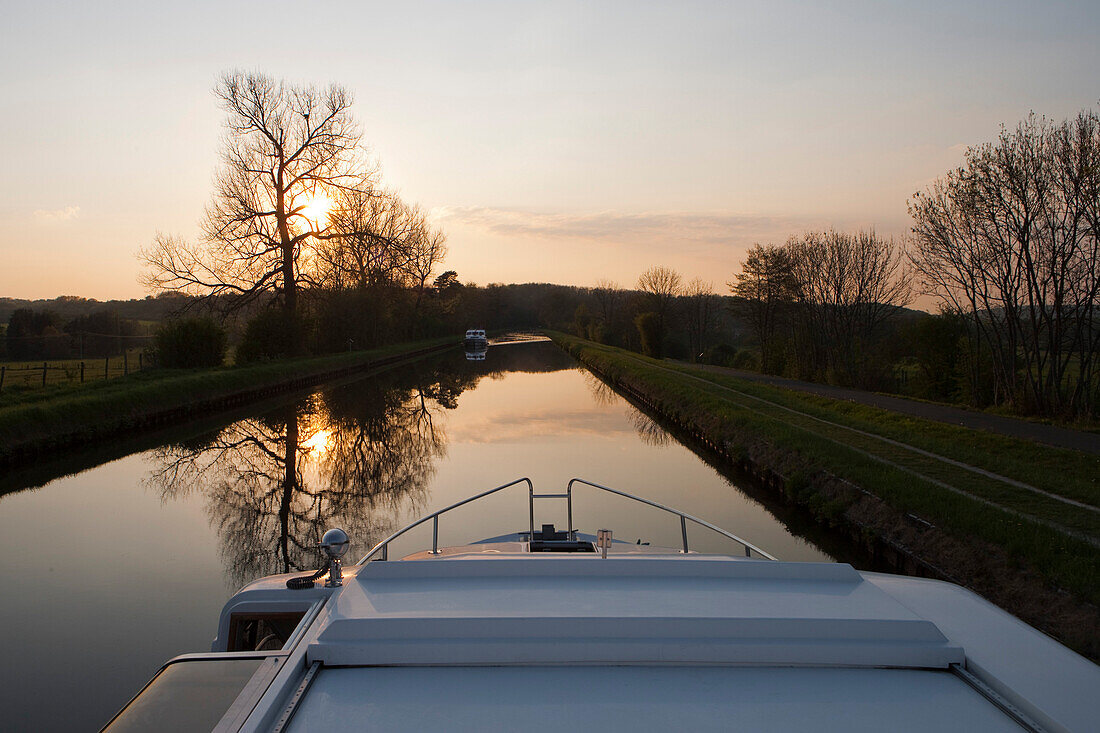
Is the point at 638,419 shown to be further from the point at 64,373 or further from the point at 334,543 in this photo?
the point at 64,373

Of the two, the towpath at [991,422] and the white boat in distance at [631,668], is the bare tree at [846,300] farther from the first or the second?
the white boat in distance at [631,668]

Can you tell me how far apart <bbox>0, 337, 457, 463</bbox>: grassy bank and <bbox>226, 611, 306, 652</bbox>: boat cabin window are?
10.8 metres

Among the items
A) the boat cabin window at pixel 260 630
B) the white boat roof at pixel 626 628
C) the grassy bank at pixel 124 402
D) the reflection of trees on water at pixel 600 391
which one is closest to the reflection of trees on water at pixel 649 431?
the reflection of trees on water at pixel 600 391

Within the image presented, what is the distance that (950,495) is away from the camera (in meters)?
7.29

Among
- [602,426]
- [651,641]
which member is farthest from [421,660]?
[602,426]

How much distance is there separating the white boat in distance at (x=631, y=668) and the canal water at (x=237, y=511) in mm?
3299

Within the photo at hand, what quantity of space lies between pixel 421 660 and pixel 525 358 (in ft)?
134

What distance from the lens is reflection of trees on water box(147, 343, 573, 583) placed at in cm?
788

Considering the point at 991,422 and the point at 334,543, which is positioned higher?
A: the point at 334,543

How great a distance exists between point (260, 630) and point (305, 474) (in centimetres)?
772

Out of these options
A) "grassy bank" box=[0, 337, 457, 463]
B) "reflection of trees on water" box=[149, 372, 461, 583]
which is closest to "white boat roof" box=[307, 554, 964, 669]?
"reflection of trees on water" box=[149, 372, 461, 583]

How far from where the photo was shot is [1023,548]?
5703 mm

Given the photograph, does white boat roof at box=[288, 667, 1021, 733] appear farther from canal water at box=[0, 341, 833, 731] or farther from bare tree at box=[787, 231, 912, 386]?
bare tree at box=[787, 231, 912, 386]

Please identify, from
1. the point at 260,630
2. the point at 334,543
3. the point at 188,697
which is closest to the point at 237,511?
the point at 260,630
